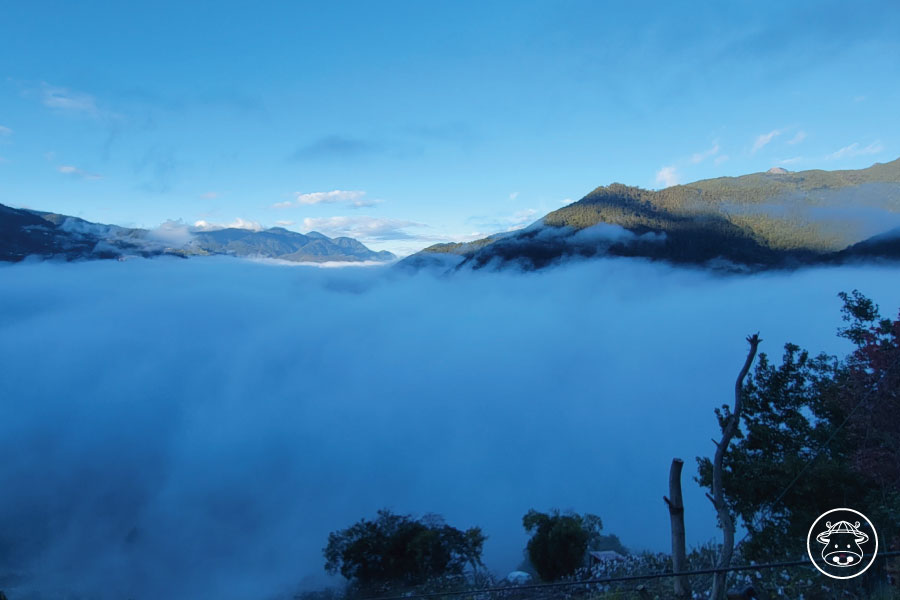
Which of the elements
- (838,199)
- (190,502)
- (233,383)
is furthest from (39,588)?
(838,199)

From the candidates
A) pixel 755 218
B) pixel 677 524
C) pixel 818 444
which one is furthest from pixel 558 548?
pixel 755 218

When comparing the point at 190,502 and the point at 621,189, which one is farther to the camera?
the point at 621,189

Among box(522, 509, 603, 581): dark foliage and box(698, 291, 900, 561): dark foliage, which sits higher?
box(698, 291, 900, 561): dark foliage

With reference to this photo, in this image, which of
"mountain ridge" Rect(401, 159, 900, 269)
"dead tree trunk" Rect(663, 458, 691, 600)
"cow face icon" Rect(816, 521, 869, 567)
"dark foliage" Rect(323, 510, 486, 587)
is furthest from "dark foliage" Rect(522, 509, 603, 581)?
"mountain ridge" Rect(401, 159, 900, 269)

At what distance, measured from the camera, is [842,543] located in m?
5.76

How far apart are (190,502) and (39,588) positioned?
132 feet

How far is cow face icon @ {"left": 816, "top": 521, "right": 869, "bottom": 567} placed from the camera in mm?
5746

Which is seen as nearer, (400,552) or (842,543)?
(842,543)

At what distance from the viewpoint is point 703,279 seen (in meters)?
176

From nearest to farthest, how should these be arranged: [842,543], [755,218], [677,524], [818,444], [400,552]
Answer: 1. [842,543]
2. [677,524]
3. [818,444]
4. [400,552]
5. [755,218]

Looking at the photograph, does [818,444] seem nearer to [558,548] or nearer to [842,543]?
[842,543]

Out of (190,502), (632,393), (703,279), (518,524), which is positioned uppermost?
(703,279)

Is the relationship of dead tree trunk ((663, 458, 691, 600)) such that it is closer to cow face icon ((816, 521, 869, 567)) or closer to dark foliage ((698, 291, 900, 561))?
cow face icon ((816, 521, 869, 567))

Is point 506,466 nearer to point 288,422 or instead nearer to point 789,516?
point 288,422
